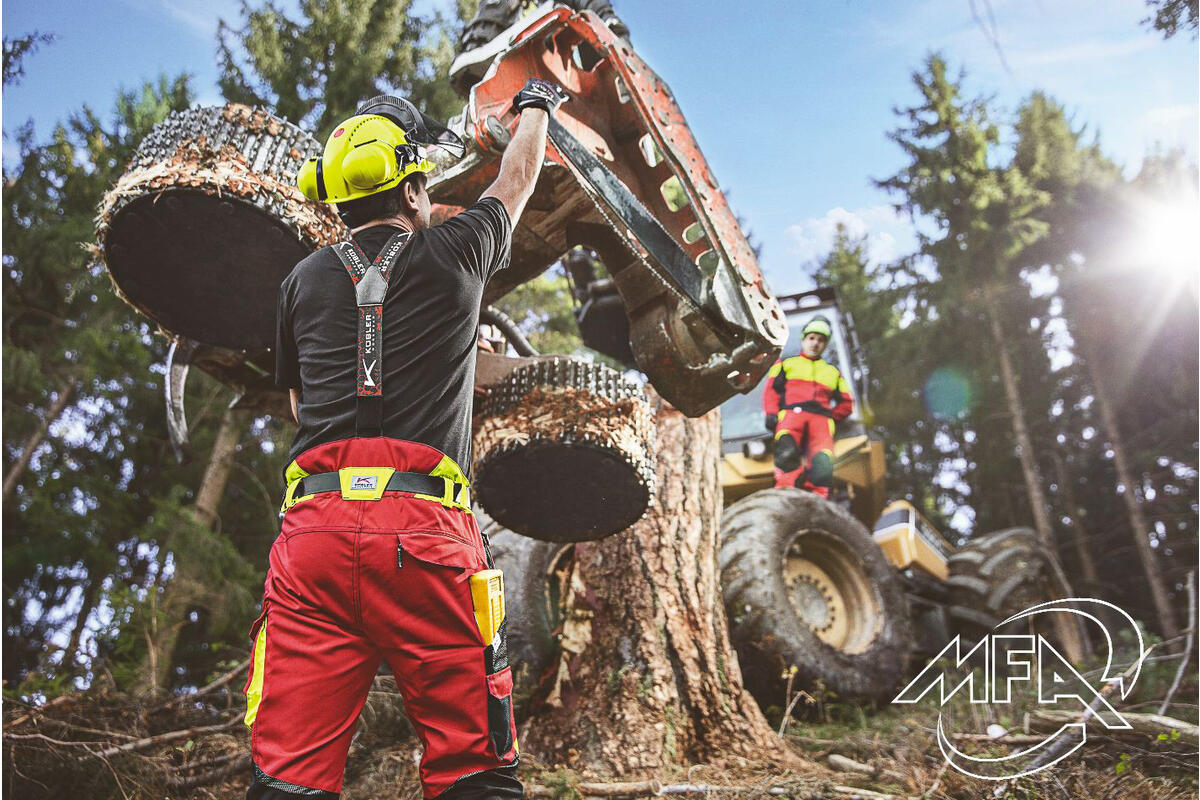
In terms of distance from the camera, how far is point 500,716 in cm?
162

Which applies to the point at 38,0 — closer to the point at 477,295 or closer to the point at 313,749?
the point at 477,295

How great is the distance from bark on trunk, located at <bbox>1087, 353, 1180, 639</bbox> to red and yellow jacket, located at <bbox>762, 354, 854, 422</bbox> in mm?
6334

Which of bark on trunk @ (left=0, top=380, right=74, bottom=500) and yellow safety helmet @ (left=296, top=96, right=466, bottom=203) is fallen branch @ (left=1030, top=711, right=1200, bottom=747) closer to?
yellow safety helmet @ (left=296, top=96, right=466, bottom=203)

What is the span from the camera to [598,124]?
329 cm

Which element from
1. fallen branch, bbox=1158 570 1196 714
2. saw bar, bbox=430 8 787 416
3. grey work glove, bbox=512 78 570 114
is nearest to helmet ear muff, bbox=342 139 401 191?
grey work glove, bbox=512 78 570 114

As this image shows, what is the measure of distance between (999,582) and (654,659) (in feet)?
14.6

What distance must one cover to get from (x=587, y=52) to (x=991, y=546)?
5.77 meters

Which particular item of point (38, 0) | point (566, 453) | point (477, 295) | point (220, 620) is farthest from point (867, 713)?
point (220, 620)

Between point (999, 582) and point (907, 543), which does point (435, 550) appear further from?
point (999, 582)

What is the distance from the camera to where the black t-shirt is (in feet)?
5.78

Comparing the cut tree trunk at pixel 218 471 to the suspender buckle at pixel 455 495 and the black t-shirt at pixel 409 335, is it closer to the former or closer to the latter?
the black t-shirt at pixel 409 335

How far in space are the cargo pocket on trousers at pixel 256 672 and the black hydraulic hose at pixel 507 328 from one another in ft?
6.20

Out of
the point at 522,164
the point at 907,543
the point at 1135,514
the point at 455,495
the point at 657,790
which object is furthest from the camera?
the point at 1135,514

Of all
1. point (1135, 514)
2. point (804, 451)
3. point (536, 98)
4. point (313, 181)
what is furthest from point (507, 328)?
point (1135, 514)
